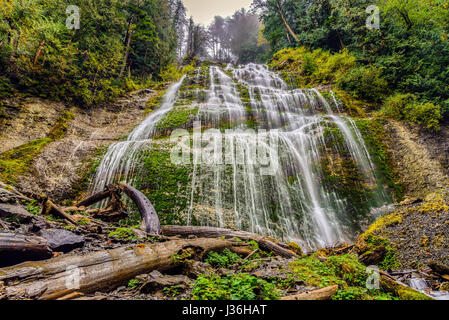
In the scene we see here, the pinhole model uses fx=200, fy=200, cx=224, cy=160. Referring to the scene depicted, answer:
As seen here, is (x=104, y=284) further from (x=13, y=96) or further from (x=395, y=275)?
(x=13, y=96)

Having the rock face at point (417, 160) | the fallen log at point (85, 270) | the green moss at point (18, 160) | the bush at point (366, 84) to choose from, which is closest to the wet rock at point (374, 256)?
the fallen log at point (85, 270)

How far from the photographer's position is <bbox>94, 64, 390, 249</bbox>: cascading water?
261 inches

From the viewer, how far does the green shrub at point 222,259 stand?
316 centimetres

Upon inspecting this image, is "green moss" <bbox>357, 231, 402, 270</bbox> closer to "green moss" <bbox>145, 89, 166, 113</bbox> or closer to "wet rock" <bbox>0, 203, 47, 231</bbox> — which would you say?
"wet rock" <bbox>0, 203, 47, 231</bbox>

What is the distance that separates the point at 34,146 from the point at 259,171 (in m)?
8.32

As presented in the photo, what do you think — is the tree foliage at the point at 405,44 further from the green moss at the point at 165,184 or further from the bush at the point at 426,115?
the green moss at the point at 165,184

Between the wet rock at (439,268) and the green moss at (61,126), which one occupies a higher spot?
the green moss at (61,126)

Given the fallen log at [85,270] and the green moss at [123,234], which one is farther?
the green moss at [123,234]

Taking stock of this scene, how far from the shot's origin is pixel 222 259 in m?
3.26

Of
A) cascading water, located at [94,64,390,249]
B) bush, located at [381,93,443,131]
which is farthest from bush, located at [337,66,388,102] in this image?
cascading water, located at [94,64,390,249]

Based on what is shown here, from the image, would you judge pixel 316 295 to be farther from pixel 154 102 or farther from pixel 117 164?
pixel 154 102

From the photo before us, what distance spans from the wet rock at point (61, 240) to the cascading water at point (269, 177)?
12.1 feet

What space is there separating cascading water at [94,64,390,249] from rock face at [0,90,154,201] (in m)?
0.94

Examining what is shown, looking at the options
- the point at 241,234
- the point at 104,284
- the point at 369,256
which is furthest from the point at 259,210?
the point at 104,284
